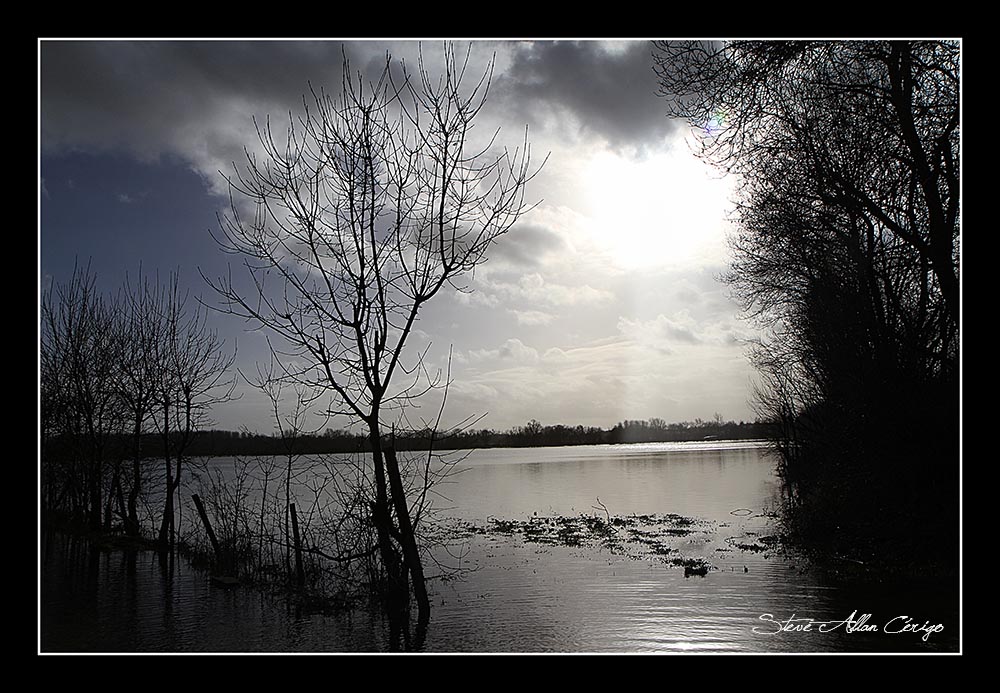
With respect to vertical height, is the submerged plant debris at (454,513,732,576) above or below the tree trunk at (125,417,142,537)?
below

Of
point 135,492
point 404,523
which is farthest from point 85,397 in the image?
point 404,523

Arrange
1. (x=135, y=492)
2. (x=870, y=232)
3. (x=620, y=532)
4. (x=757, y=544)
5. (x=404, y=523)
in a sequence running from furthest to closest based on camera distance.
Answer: (x=135, y=492)
(x=620, y=532)
(x=757, y=544)
(x=870, y=232)
(x=404, y=523)

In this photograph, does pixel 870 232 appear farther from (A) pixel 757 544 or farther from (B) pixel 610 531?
(B) pixel 610 531

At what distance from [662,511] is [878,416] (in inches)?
387

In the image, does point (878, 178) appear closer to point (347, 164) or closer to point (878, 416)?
point (878, 416)

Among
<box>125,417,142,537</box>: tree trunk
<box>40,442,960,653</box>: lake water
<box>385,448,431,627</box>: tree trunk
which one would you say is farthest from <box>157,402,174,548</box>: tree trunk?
<box>385,448,431,627</box>: tree trunk

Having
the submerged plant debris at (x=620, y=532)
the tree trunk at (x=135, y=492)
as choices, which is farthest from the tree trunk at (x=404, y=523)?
the tree trunk at (x=135, y=492)

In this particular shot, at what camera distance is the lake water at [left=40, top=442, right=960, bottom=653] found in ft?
25.0

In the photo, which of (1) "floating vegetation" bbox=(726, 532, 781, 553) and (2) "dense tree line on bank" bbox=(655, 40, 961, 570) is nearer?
(2) "dense tree line on bank" bbox=(655, 40, 961, 570)

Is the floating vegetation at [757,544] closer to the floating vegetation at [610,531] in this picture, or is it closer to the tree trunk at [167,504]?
the floating vegetation at [610,531]

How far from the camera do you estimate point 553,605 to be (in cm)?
938

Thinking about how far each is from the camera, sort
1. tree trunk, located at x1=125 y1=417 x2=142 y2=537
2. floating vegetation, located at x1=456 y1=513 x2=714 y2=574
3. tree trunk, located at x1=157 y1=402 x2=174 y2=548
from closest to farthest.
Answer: floating vegetation, located at x1=456 y1=513 x2=714 y2=574
tree trunk, located at x1=157 y1=402 x2=174 y2=548
tree trunk, located at x1=125 y1=417 x2=142 y2=537

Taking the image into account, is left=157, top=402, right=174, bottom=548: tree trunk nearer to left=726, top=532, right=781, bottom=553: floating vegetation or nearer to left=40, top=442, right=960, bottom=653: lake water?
left=40, top=442, right=960, bottom=653: lake water
